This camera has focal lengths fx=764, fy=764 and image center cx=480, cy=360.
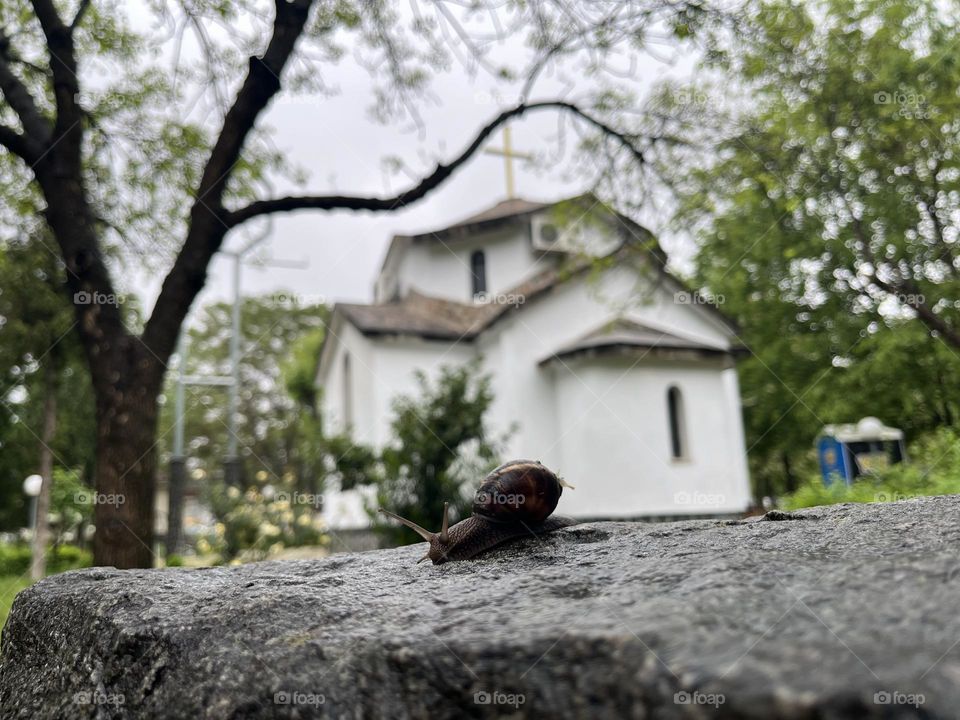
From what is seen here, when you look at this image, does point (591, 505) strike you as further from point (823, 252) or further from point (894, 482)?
point (823, 252)

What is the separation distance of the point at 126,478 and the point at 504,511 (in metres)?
5.04

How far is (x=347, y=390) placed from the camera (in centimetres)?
1966

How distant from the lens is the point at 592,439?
16078mm

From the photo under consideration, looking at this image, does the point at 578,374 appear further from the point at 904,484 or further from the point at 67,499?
the point at 67,499

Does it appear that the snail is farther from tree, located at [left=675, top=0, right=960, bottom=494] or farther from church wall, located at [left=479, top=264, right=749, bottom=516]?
church wall, located at [left=479, top=264, right=749, bottom=516]

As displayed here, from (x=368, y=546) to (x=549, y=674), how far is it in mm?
12272

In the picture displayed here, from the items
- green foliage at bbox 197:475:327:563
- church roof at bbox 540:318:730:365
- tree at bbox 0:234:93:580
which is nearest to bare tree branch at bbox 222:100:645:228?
tree at bbox 0:234:93:580

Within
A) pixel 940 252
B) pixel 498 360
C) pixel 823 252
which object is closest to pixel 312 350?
pixel 498 360

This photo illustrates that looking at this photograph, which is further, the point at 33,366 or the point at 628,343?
the point at 33,366

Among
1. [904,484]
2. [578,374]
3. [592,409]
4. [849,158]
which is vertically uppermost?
[849,158]

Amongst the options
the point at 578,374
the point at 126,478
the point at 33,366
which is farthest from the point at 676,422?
the point at 33,366

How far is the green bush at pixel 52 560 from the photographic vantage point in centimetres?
1649

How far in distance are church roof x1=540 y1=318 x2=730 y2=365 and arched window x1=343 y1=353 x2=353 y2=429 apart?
506 cm

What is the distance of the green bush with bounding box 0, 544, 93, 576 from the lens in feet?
54.1
